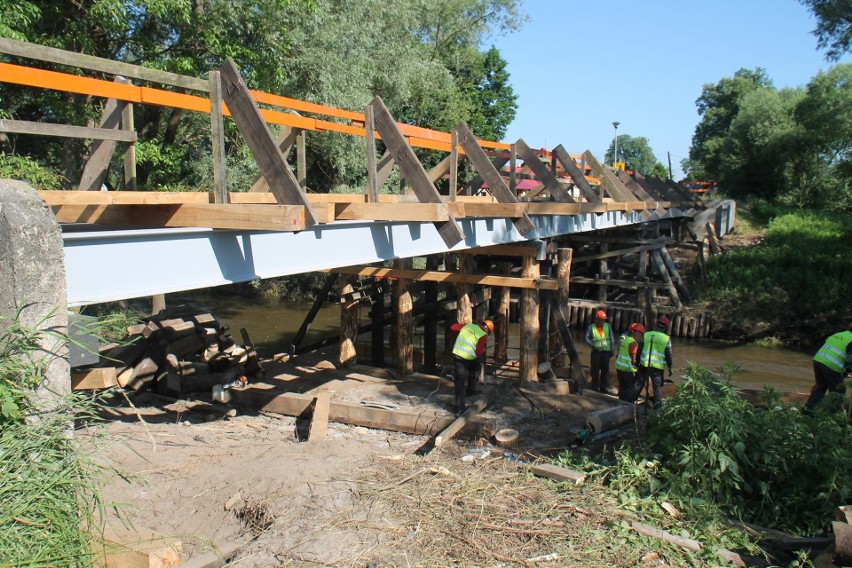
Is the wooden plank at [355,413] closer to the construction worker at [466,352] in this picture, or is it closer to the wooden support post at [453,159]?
the construction worker at [466,352]

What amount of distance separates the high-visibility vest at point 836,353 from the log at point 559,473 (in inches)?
161

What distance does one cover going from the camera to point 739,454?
5.64m

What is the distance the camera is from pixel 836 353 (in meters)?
8.27

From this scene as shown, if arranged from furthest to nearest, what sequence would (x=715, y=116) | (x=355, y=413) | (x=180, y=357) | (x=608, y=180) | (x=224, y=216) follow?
(x=715, y=116), (x=608, y=180), (x=180, y=357), (x=355, y=413), (x=224, y=216)

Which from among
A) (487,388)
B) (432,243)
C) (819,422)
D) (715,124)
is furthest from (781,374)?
(715,124)

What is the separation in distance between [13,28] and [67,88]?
657cm

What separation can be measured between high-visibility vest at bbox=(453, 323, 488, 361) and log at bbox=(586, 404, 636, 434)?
1.68 meters

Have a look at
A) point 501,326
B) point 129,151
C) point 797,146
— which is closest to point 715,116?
point 797,146

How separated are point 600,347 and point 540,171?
263 cm

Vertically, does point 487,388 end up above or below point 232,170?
below

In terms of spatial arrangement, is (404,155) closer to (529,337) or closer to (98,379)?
(98,379)

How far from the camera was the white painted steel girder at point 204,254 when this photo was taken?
375cm

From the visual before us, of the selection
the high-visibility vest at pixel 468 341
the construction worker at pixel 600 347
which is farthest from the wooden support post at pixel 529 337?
the high-visibility vest at pixel 468 341

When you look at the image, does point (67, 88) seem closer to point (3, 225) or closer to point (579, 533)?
point (3, 225)
